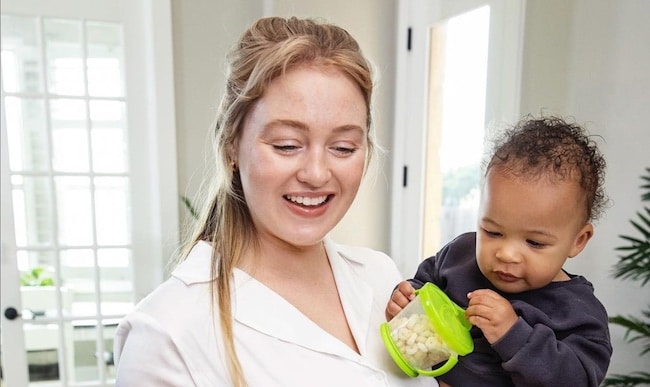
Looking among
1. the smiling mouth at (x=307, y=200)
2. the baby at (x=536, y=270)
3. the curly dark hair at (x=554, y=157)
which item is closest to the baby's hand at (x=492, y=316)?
the baby at (x=536, y=270)

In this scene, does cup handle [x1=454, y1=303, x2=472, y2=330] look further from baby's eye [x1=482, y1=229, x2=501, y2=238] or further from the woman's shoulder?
the woman's shoulder

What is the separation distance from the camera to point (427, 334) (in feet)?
2.74

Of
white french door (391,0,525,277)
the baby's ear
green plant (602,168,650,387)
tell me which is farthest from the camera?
white french door (391,0,525,277)

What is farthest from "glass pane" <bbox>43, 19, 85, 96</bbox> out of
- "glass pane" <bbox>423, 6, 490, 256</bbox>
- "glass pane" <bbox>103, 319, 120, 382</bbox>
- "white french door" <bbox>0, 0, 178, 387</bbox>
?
"glass pane" <bbox>423, 6, 490, 256</bbox>

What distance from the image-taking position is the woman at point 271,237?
750mm

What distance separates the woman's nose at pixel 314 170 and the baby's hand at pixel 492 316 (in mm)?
369

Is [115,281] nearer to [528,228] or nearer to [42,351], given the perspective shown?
[42,351]

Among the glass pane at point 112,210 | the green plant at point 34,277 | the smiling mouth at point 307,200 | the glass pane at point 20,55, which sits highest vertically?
the glass pane at point 20,55

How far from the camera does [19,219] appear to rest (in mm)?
2496

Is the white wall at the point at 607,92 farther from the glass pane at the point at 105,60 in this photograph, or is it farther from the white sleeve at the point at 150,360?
the glass pane at the point at 105,60

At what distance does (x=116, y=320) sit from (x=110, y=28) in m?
1.63

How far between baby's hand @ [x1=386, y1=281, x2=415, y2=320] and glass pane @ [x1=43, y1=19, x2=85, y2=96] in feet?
7.35

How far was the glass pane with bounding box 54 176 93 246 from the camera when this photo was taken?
2.55 meters

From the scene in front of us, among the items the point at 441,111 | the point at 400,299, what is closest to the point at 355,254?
the point at 400,299
